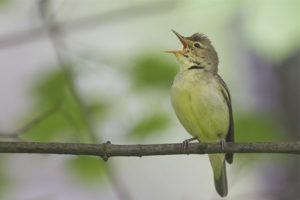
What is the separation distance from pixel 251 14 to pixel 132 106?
1.76 meters

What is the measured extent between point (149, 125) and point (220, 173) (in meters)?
1.14

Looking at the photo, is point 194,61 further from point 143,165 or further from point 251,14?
point 143,165

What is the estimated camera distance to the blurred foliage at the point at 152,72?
250 inches

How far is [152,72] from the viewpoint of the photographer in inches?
250

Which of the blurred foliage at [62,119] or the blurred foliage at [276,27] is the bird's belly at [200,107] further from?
the blurred foliage at [62,119]

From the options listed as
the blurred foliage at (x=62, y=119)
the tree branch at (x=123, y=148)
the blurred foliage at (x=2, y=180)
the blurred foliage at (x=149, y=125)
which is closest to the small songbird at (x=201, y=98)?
the blurred foliage at (x=149, y=125)

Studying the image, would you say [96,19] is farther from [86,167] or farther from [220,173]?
[220,173]

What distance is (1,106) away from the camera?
8836 mm

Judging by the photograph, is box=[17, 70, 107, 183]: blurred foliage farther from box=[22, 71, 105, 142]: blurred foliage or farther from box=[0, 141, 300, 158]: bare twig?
box=[0, 141, 300, 158]: bare twig

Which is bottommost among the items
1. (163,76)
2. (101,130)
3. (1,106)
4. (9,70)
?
(101,130)

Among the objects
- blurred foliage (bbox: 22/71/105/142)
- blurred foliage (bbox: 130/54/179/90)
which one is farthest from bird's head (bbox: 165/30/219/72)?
blurred foliage (bbox: 22/71/105/142)

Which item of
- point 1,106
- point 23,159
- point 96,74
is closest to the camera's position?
point 96,74

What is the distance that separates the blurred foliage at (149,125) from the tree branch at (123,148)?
1.67 m

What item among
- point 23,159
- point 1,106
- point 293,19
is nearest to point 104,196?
point 23,159
